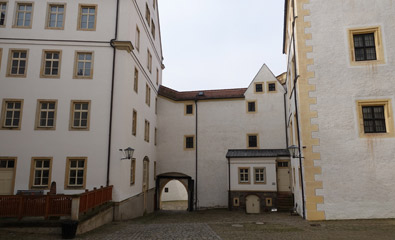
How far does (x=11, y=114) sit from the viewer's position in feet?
52.2

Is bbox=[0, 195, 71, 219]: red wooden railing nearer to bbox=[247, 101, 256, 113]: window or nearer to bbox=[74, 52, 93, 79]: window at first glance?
bbox=[74, 52, 93, 79]: window

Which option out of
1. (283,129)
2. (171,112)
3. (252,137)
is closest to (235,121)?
(252,137)

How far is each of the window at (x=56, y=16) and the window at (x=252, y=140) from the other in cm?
1735

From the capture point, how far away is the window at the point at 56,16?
56.3 ft

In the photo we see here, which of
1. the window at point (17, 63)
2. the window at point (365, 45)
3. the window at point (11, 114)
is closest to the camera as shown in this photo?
the window at point (365, 45)

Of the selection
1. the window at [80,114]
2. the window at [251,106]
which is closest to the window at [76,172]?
the window at [80,114]

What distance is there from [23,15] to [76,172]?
33.0ft

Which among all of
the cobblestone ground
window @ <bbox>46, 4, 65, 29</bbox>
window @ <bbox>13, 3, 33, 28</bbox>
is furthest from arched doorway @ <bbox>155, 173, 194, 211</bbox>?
window @ <bbox>13, 3, 33, 28</bbox>

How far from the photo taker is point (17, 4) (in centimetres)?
1720

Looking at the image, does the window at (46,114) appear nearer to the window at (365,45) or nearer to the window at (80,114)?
the window at (80,114)

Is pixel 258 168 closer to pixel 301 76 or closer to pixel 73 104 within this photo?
pixel 301 76

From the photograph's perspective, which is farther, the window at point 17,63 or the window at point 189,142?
the window at point 189,142

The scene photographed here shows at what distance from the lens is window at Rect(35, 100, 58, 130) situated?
1591 centimetres

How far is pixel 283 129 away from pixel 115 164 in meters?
15.8
